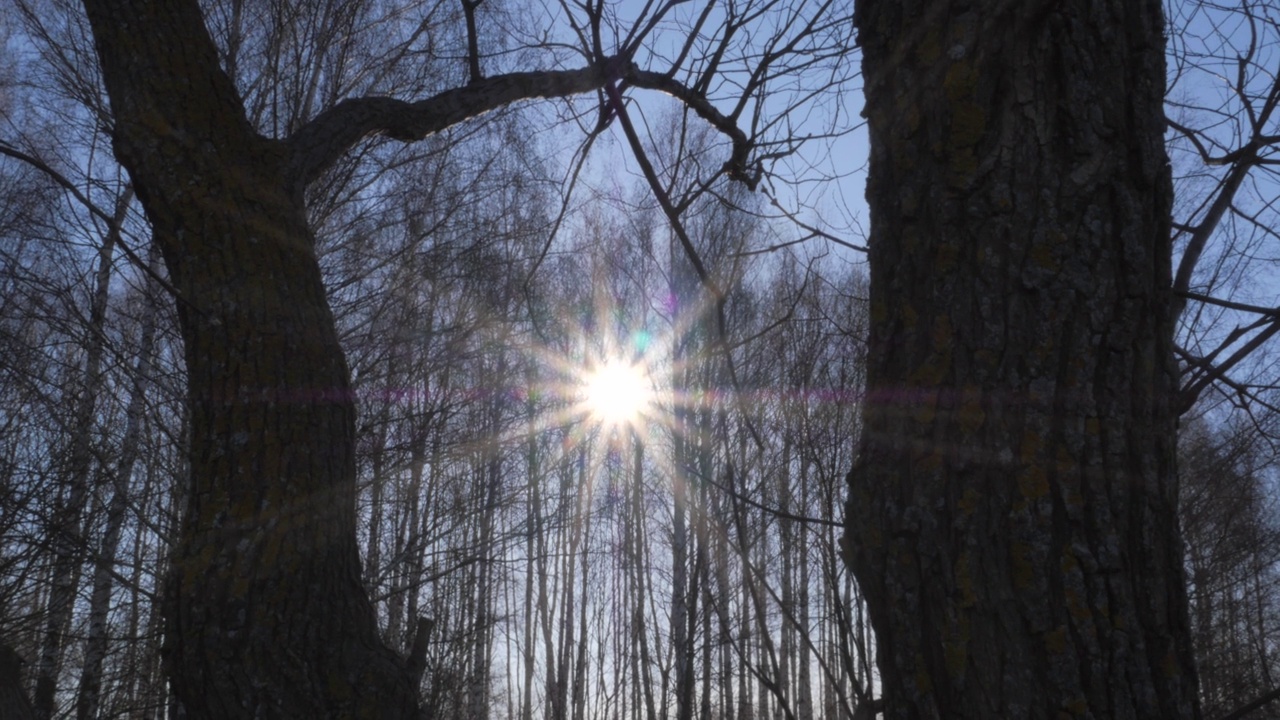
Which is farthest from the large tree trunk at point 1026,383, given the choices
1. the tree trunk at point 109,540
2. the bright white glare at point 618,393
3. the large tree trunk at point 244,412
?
the bright white glare at point 618,393

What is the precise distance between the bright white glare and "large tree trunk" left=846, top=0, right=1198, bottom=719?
27.9 feet

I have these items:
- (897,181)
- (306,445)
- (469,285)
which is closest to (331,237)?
(469,285)

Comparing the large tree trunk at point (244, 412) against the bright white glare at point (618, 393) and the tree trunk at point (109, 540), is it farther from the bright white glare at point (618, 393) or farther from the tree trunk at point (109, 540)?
the bright white glare at point (618, 393)

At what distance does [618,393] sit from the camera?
1077 cm

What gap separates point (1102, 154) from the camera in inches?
44.5

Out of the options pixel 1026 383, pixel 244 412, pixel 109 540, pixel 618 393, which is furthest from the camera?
pixel 618 393

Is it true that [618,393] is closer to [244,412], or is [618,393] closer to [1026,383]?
[244,412]

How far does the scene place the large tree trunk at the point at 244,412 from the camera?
5.88ft

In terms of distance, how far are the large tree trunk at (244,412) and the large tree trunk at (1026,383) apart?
45.0 inches

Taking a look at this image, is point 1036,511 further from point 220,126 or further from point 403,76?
point 403,76

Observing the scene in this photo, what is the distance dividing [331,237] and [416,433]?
4.81ft

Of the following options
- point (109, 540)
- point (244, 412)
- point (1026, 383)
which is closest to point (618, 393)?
point (109, 540)

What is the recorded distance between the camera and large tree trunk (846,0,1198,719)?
1.03 meters

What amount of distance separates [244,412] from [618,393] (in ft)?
29.2
